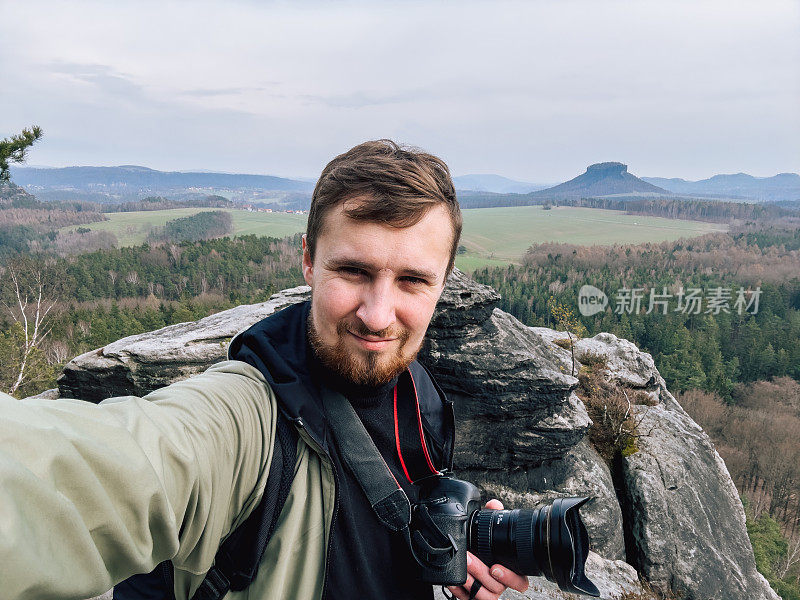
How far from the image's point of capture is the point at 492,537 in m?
2.15

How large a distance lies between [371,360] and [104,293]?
68.3m

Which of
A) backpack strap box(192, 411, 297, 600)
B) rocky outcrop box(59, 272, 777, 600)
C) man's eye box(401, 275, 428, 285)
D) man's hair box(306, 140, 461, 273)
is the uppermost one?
man's hair box(306, 140, 461, 273)

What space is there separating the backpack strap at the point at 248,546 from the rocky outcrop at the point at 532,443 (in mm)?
8122

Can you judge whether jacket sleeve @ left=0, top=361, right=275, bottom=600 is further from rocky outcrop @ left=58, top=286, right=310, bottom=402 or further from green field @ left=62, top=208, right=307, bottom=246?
green field @ left=62, top=208, right=307, bottom=246

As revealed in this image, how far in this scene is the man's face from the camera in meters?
1.93

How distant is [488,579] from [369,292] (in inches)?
58.0

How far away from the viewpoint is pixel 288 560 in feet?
5.36

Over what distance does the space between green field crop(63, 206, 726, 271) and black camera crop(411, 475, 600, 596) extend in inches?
3530

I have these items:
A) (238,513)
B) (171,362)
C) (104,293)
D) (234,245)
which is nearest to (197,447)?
(238,513)

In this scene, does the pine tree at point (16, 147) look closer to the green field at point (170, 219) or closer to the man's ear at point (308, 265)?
the man's ear at point (308, 265)

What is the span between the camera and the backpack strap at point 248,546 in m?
1.58
